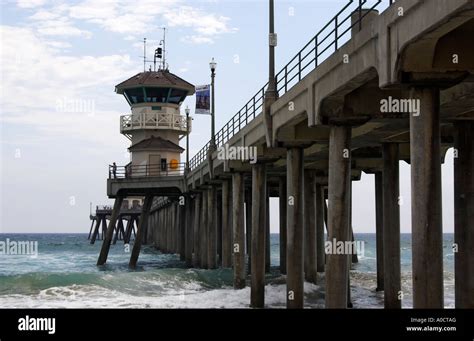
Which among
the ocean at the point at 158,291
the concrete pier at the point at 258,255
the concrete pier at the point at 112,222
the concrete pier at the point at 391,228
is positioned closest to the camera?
the concrete pier at the point at 391,228

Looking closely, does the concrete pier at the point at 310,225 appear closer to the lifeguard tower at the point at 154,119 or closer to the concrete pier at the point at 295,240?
the concrete pier at the point at 295,240

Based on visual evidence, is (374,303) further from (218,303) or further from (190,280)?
(190,280)

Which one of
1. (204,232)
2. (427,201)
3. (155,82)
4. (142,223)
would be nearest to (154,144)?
(155,82)

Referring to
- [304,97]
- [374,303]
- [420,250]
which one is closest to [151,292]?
[374,303]

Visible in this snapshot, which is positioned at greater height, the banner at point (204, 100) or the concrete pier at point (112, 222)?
the banner at point (204, 100)

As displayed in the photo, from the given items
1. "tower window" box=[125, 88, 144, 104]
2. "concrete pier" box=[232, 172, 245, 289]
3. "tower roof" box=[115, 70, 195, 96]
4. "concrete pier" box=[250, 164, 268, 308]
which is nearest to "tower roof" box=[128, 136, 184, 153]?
"tower window" box=[125, 88, 144, 104]

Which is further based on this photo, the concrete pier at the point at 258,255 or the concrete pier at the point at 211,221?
the concrete pier at the point at 211,221

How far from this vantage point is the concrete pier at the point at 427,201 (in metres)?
14.3

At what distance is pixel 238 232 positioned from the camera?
33.0 meters

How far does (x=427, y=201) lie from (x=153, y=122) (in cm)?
5446

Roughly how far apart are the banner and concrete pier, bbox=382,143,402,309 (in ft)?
68.0

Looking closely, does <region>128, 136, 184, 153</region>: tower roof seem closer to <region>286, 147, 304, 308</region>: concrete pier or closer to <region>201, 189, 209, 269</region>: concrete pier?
<region>201, 189, 209, 269</region>: concrete pier

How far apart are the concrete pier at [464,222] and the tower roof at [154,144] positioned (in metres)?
47.8

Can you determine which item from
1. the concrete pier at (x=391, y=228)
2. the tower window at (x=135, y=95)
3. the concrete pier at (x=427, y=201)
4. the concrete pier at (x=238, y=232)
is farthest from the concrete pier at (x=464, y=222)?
the tower window at (x=135, y=95)
